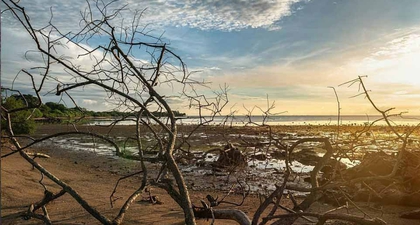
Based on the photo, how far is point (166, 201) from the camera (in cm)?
725

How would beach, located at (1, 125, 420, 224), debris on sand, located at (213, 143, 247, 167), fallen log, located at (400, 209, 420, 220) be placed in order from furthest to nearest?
fallen log, located at (400, 209, 420, 220) < beach, located at (1, 125, 420, 224) < debris on sand, located at (213, 143, 247, 167)

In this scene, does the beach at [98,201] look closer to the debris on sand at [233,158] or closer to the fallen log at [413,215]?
the fallen log at [413,215]

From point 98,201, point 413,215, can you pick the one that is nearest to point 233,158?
point 98,201

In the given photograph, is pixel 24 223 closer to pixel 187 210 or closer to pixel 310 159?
pixel 187 210

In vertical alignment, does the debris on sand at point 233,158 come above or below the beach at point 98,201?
above

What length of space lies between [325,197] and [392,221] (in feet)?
5.83

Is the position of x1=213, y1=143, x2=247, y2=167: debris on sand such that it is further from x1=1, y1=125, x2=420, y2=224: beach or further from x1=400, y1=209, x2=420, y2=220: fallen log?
x1=400, y1=209, x2=420, y2=220: fallen log

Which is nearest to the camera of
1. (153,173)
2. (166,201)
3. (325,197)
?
(166,201)

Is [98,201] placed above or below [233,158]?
below

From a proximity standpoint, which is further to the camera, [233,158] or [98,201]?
[98,201]

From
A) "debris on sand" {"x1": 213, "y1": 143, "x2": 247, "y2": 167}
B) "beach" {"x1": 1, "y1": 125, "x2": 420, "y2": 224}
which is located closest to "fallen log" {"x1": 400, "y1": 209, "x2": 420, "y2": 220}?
"beach" {"x1": 1, "y1": 125, "x2": 420, "y2": 224}

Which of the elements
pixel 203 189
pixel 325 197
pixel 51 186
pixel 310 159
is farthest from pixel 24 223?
pixel 310 159

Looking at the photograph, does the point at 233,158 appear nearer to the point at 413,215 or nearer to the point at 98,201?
the point at 98,201

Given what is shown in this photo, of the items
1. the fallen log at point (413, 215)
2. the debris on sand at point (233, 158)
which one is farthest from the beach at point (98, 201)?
the debris on sand at point (233, 158)
